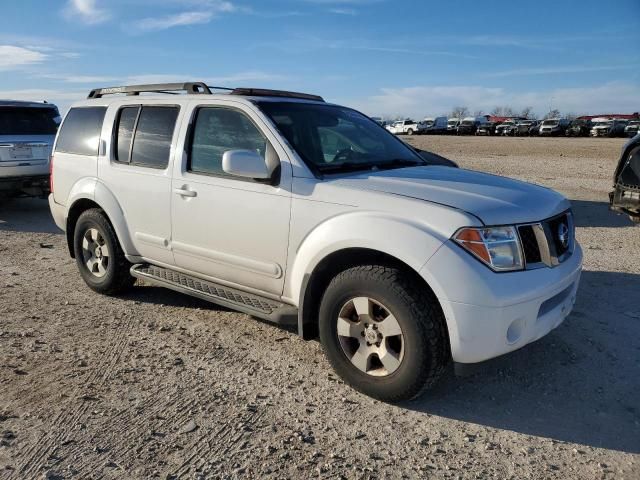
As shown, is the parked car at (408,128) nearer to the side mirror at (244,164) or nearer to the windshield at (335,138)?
the windshield at (335,138)

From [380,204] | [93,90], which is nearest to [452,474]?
[380,204]

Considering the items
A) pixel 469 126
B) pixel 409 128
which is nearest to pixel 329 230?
pixel 469 126

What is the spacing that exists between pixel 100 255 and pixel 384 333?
326 centimetres

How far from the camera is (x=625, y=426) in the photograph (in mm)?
3227

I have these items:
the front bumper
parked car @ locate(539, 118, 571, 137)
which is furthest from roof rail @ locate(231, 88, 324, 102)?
parked car @ locate(539, 118, 571, 137)

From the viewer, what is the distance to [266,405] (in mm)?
3449

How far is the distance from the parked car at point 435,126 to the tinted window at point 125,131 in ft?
185

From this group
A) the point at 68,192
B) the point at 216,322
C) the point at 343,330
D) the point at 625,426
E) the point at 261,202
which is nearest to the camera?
the point at 625,426

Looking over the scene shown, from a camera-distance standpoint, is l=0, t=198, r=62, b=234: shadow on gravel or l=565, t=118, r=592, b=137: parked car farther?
l=565, t=118, r=592, b=137: parked car

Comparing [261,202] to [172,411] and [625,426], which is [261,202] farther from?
[625,426]

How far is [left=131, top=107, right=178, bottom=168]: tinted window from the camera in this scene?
184 inches

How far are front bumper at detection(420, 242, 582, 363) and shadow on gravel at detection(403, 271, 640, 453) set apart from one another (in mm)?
300

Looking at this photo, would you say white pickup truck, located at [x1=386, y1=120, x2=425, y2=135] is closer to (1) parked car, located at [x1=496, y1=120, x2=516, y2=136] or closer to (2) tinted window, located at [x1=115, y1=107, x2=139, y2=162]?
(1) parked car, located at [x1=496, y1=120, x2=516, y2=136]

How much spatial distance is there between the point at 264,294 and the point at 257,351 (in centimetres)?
47
